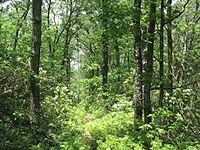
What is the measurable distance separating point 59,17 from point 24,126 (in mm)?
23198

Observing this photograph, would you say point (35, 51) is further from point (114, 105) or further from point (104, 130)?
point (104, 130)

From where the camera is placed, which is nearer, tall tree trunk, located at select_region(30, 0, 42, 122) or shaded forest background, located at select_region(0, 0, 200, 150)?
shaded forest background, located at select_region(0, 0, 200, 150)

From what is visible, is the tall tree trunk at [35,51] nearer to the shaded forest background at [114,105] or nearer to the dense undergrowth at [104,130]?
the shaded forest background at [114,105]

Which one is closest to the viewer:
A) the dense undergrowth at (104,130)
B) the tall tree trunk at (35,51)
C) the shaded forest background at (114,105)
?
the dense undergrowth at (104,130)

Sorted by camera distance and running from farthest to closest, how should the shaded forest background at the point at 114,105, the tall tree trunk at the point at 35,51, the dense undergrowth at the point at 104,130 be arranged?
the tall tree trunk at the point at 35,51, the shaded forest background at the point at 114,105, the dense undergrowth at the point at 104,130

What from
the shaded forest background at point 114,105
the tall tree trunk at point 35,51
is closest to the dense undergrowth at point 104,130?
the shaded forest background at point 114,105

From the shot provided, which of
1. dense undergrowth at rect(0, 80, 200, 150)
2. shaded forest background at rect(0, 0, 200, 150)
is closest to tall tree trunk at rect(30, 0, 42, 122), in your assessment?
shaded forest background at rect(0, 0, 200, 150)

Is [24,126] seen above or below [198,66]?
below

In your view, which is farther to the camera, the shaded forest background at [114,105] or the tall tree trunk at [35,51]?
the tall tree trunk at [35,51]

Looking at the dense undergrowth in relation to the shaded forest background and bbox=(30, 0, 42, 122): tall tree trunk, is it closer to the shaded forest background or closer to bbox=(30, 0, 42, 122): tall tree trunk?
the shaded forest background

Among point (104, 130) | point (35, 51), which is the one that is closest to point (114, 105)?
point (104, 130)

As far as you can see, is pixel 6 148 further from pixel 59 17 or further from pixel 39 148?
pixel 59 17

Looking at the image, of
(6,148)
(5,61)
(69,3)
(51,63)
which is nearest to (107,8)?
(5,61)

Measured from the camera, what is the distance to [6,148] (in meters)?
8.05
